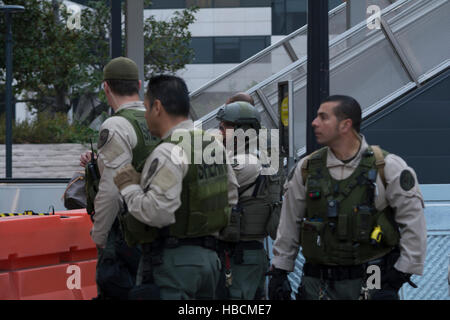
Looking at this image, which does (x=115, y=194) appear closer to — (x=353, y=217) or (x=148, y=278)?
(x=148, y=278)

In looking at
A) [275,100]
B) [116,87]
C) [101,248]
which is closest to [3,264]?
[101,248]

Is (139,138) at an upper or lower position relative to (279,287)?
upper

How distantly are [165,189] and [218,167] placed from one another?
1.24 feet

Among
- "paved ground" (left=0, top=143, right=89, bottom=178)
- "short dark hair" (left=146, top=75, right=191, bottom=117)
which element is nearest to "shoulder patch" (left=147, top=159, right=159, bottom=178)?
"short dark hair" (left=146, top=75, right=191, bottom=117)

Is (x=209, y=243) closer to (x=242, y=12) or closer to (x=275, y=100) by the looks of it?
(x=275, y=100)

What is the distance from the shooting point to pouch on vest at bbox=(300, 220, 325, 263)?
3961 millimetres

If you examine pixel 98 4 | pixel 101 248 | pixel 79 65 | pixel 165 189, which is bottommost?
pixel 101 248

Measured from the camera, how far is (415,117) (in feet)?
35.9

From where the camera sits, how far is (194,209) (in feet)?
12.4

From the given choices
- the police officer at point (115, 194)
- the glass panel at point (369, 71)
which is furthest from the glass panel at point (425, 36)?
the police officer at point (115, 194)

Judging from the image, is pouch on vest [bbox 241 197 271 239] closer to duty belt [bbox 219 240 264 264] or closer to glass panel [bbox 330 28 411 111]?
duty belt [bbox 219 240 264 264]

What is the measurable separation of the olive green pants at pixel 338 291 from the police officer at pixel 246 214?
2.84 ft

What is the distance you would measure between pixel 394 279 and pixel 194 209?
105cm

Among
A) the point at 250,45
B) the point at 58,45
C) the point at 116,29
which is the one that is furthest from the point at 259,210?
the point at 250,45
